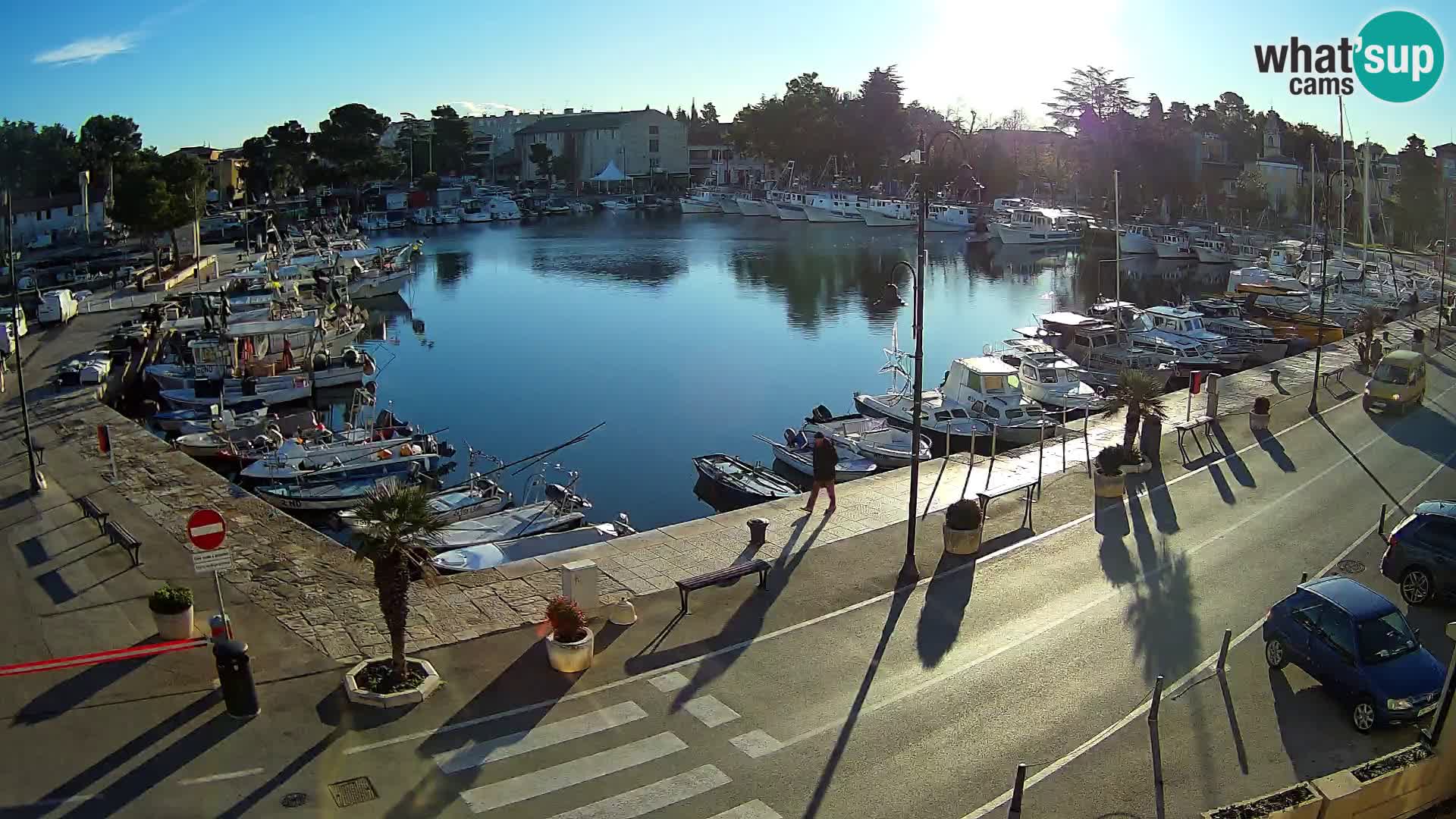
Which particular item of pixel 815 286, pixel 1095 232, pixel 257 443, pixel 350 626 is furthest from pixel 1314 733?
pixel 1095 232

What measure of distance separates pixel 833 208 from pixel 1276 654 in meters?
117

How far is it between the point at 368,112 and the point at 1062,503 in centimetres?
12619

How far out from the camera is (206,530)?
14.5 metres

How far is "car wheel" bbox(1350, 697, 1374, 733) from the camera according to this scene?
510 inches

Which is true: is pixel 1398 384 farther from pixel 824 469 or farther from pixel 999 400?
pixel 824 469

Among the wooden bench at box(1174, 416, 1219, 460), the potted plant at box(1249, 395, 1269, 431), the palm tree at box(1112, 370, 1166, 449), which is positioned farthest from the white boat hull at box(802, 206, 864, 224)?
the palm tree at box(1112, 370, 1166, 449)

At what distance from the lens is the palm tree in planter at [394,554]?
43.8 ft

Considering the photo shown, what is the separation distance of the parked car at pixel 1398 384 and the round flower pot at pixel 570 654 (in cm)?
2546

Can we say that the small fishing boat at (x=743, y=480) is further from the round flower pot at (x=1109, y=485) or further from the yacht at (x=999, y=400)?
the round flower pot at (x=1109, y=485)

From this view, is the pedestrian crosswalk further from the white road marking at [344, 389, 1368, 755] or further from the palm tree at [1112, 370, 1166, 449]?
the palm tree at [1112, 370, 1166, 449]

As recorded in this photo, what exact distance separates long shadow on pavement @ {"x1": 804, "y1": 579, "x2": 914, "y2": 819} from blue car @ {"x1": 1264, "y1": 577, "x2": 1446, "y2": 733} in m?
5.18

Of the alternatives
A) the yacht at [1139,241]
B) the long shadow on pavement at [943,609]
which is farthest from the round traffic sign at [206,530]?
the yacht at [1139,241]

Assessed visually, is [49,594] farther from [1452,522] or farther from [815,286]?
[815,286]

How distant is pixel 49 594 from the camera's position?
689 inches
